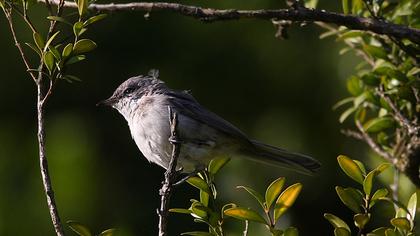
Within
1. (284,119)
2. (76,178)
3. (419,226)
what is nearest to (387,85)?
(419,226)

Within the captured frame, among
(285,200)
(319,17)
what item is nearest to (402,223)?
(285,200)

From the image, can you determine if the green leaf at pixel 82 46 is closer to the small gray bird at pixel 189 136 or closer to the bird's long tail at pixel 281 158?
the small gray bird at pixel 189 136

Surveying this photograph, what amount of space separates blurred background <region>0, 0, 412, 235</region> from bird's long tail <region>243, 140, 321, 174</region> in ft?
3.89

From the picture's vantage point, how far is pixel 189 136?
420 centimetres

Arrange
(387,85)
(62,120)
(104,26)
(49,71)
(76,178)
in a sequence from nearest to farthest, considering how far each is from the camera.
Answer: (49,71)
(387,85)
(76,178)
(62,120)
(104,26)

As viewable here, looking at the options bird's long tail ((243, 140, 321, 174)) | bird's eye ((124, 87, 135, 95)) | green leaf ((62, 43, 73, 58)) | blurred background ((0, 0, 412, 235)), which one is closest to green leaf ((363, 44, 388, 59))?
bird's long tail ((243, 140, 321, 174))

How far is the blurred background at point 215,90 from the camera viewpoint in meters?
5.99

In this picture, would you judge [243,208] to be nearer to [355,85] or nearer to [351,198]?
[351,198]

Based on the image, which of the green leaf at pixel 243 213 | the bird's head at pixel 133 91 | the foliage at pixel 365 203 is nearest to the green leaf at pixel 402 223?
the foliage at pixel 365 203

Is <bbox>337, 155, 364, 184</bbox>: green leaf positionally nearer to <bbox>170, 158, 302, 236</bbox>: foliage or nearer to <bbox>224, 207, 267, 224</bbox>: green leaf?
<bbox>170, 158, 302, 236</bbox>: foliage

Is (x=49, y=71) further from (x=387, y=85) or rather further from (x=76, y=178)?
(x=76, y=178)

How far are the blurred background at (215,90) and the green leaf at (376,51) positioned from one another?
2.25 meters

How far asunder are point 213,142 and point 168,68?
2142 millimetres

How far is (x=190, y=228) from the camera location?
5.61 m
